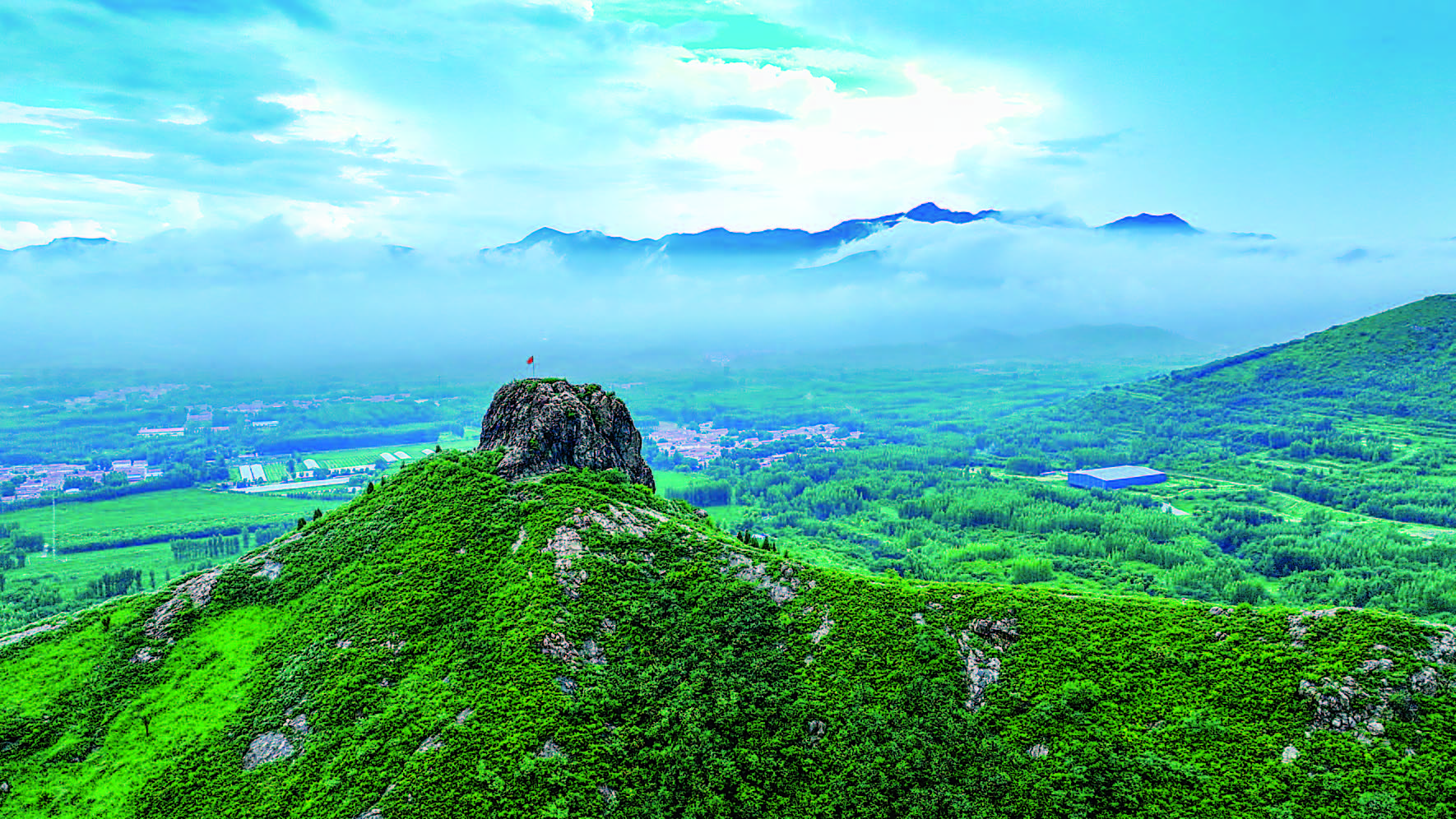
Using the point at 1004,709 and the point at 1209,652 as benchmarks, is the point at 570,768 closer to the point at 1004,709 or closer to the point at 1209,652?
the point at 1004,709

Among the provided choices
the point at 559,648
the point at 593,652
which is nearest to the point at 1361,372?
the point at 593,652

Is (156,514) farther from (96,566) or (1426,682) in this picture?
(1426,682)

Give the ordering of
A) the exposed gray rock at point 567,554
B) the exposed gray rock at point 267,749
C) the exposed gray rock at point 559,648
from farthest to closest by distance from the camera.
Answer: the exposed gray rock at point 567,554 → the exposed gray rock at point 559,648 → the exposed gray rock at point 267,749

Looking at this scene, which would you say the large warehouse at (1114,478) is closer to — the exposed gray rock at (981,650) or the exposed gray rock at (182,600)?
the exposed gray rock at (981,650)

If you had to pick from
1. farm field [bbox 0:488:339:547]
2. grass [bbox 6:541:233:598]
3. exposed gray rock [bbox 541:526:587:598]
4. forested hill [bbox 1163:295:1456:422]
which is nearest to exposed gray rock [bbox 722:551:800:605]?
exposed gray rock [bbox 541:526:587:598]

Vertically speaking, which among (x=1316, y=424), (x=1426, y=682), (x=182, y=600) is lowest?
(x=1316, y=424)

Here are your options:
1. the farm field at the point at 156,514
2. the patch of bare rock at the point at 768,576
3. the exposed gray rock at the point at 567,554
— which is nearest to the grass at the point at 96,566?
the farm field at the point at 156,514

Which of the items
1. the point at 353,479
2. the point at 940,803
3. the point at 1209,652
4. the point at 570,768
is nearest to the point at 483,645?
the point at 570,768
